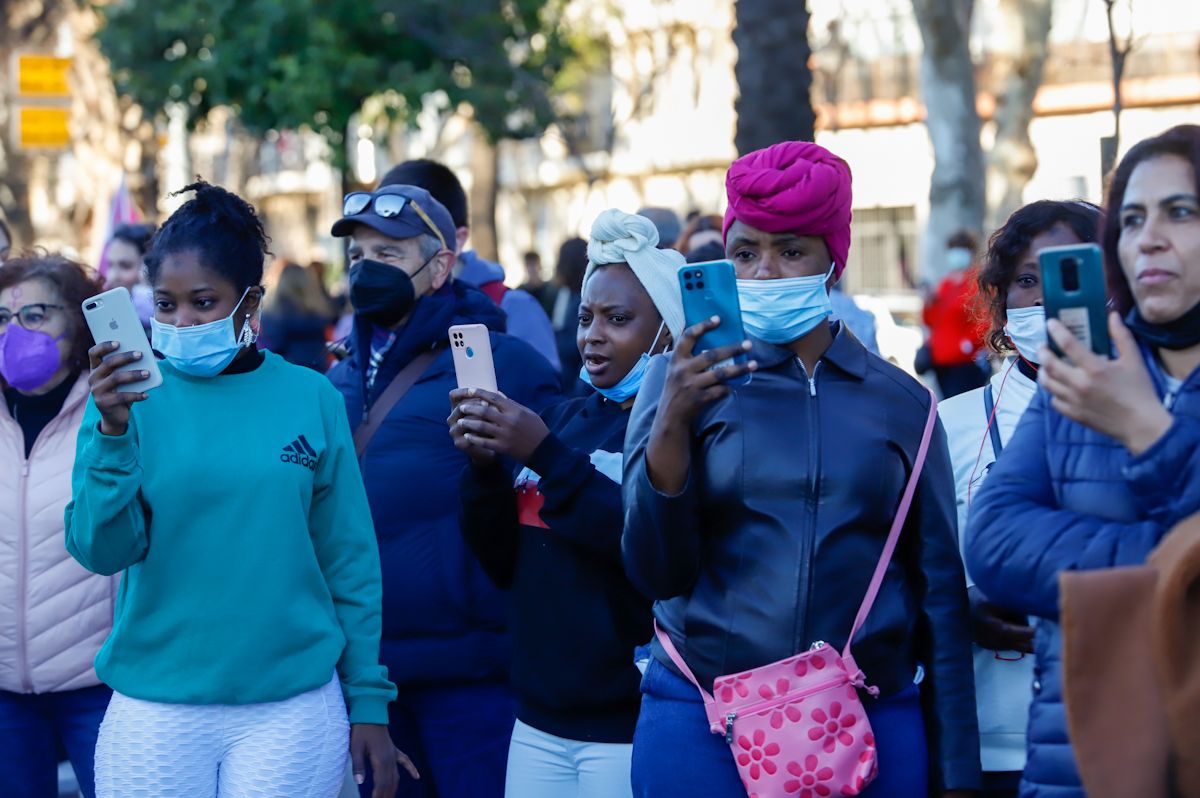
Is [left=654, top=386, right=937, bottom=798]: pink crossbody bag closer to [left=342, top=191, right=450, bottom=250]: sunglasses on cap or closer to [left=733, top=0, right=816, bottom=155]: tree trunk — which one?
[left=342, top=191, right=450, bottom=250]: sunglasses on cap

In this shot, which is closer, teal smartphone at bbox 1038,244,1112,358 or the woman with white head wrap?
teal smartphone at bbox 1038,244,1112,358

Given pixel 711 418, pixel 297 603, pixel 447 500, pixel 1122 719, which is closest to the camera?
pixel 1122 719

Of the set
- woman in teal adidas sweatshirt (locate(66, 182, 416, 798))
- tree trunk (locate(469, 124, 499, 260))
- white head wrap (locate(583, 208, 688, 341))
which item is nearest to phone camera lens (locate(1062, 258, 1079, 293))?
white head wrap (locate(583, 208, 688, 341))

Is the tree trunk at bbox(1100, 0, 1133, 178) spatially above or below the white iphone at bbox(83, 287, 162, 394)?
above

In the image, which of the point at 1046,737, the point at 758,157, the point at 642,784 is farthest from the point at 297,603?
the point at 1046,737

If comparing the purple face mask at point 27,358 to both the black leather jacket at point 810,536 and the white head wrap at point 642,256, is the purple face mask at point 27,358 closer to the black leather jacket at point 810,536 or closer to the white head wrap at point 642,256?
the white head wrap at point 642,256

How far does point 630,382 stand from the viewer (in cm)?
456

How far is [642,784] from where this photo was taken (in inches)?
150

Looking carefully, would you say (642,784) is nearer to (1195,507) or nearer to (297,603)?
(297,603)

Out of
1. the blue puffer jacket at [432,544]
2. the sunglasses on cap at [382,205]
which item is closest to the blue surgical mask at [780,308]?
the blue puffer jacket at [432,544]

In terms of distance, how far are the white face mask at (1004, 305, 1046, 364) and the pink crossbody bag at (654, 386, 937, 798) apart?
1276mm

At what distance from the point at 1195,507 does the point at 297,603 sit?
2.25 m

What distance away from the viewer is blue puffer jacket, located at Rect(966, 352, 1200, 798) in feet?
9.59

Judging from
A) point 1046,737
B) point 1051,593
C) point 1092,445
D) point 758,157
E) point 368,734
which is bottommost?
point 368,734
